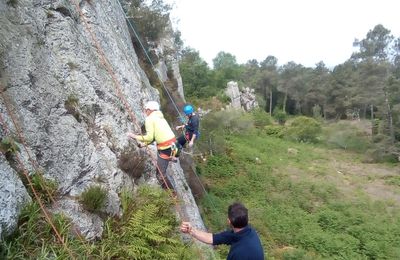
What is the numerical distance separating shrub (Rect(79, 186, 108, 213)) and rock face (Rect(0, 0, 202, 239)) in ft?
0.36

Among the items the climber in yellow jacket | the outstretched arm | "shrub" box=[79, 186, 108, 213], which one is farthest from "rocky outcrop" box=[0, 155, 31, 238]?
the climber in yellow jacket

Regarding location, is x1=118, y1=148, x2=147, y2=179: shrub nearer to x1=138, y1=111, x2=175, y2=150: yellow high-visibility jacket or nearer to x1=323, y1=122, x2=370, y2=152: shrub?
x1=138, y1=111, x2=175, y2=150: yellow high-visibility jacket

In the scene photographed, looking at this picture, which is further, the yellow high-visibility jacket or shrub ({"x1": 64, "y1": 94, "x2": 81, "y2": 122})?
the yellow high-visibility jacket

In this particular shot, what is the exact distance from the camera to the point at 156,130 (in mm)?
8250

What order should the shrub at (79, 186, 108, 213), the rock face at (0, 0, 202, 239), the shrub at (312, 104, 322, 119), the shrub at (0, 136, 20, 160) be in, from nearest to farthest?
the shrub at (0, 136, 20, 160)
the rock face at (0, 0, 202, 239)
the shrub at (79, 186, 108, 213)
the shrub at (312, 104, 322, 119)

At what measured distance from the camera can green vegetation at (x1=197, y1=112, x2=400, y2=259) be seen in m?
20.6

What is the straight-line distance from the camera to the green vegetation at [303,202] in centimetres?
2059

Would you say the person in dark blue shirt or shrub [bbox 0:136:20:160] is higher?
shrub [bbox 0:136:20:160]

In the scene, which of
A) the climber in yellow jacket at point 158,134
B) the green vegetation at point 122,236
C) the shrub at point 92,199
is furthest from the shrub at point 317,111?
the shrub at point 92,199

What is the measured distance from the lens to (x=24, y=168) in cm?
600

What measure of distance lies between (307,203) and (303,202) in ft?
0.97

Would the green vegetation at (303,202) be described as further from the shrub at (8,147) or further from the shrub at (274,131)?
the shrub at (274,131)

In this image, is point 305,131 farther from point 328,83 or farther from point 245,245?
point 245,245

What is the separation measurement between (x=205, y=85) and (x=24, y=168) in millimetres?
53679
